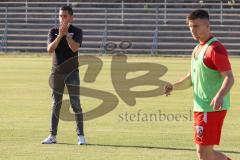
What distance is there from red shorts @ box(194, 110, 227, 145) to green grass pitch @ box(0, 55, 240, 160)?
2476mm

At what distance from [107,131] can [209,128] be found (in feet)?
18.0

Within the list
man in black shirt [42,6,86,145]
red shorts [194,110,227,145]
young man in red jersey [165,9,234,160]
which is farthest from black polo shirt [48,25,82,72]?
red shorts [194,110,227,145]

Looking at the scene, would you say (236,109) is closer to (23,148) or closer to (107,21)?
(23,148)

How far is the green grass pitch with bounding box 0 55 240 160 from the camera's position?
1123 centimetres

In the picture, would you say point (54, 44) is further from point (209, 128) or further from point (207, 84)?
point (209, 128)

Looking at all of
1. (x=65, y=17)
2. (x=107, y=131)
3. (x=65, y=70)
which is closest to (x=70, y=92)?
(x=65, y=70)

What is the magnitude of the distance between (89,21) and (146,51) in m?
4.40

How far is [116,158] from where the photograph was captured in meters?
10.8

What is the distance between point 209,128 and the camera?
27.4ft

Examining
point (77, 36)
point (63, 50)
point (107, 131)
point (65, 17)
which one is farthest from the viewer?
point (107, 131)

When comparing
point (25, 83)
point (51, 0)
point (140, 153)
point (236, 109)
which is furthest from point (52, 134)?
point (51, 0)

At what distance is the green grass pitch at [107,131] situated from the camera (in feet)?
36.8

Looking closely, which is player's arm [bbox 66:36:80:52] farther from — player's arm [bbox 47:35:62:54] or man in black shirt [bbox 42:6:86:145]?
player's arm [bbox 47:35:62:54]

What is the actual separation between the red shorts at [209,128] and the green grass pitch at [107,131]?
2.48 meters
